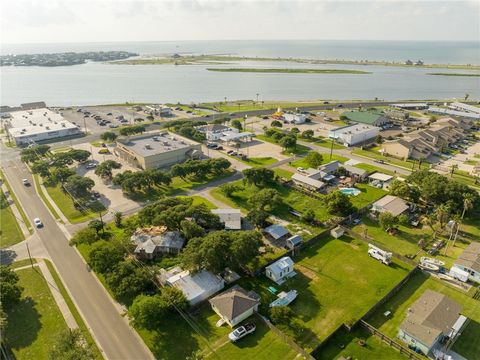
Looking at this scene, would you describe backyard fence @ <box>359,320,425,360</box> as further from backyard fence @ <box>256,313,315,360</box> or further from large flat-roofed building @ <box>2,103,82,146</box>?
large flat-roofed building @ <box>2,103,82,146</box>

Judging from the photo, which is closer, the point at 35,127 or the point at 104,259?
the point at 104,259

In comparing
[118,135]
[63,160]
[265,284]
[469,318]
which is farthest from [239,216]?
[118,135]

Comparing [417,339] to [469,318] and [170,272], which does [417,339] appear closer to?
[469,318]

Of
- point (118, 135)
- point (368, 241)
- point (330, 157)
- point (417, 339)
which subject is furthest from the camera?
point (118, 135)

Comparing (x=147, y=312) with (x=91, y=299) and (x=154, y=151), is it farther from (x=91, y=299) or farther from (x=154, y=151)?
(x=154, y=151)

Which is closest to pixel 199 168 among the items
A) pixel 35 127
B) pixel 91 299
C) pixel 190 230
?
pixel 190 230

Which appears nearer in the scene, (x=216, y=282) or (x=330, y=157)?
(x=216, y=282)

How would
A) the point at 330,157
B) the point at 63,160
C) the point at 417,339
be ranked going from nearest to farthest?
the point at 417,339 < the point at 63,160 < the point at 330,157
